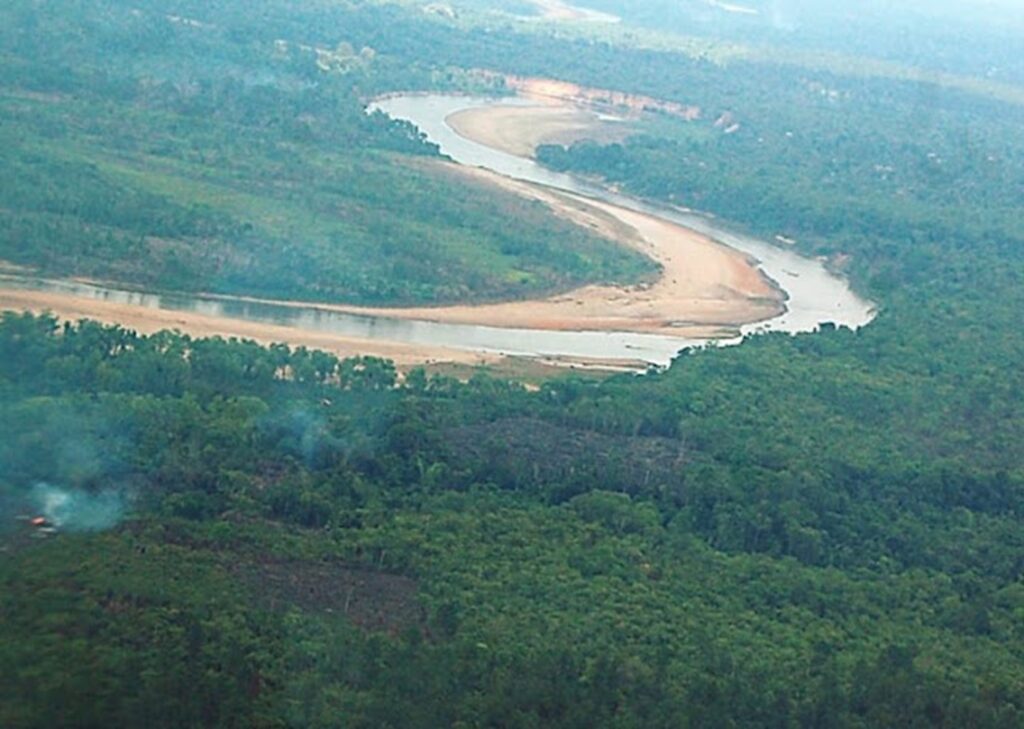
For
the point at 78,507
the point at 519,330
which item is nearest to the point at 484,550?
the point at 78,507

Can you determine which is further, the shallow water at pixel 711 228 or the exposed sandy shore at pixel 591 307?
the shallow water at pixel 711 228

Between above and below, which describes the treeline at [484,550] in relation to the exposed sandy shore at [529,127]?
below

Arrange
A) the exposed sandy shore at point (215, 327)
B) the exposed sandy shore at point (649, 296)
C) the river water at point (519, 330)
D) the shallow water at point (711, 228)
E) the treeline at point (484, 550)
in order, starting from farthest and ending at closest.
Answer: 1. the shallow water at point (711, 228)
2. the exposed sandy shore at point (649, 296)
3. the river water at point (519, 330)
4. the exposed sandy shore at point (215, 327)
5. the treeline at point (484, 550)

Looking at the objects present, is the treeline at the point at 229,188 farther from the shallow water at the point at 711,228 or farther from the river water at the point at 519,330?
the shallow water at the point at 711,228

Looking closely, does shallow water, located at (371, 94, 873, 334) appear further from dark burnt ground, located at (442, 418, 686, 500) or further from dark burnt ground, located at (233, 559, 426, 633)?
dark burnt ground, located at (233, 559, 426, 633)

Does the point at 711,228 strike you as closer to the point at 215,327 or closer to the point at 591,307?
the point at 591,307

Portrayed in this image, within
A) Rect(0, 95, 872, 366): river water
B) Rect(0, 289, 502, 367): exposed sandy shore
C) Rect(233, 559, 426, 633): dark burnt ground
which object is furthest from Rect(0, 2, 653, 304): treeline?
Rect(233, 559, 426, 633): dark burnt ground

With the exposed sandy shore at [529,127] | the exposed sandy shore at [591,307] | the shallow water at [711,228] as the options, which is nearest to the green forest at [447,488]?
the shallow water at [711,228]
